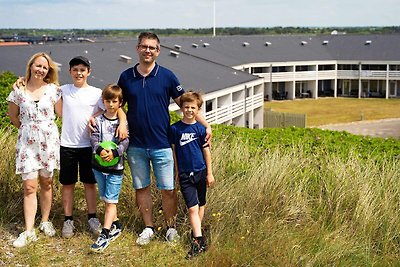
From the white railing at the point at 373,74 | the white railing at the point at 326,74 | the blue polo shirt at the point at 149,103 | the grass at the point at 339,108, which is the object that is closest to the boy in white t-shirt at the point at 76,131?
the blue polo shirt at the point at 149,103

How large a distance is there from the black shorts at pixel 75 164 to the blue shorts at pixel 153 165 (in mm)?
480

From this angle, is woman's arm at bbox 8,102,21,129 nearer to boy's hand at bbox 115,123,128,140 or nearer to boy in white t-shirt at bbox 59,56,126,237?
boy in white t-shirt at bbox 59,56,126,237

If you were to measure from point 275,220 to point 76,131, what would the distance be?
219 centimetres

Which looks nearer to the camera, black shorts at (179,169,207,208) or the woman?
black shorts at (179,169,207,208)

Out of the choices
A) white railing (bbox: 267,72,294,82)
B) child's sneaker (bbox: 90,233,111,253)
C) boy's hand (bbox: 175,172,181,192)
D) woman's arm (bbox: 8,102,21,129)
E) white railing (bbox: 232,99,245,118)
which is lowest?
white railing (bbox: 232,99,245,118)

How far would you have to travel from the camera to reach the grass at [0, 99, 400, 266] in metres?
5.07

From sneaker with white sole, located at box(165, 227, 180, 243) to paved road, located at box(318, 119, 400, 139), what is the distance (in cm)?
2815

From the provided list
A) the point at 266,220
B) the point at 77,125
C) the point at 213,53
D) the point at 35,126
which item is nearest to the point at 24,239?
the point at 35,126

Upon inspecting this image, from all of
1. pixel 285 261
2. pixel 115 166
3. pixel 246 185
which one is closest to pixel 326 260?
pixel 285 261

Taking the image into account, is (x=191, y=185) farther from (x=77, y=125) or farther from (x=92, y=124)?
(x=77, y=125)

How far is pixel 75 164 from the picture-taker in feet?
19.0

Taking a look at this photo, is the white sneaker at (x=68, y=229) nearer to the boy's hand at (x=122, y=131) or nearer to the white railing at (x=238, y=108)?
the boy's hand at (x=122, y=131)

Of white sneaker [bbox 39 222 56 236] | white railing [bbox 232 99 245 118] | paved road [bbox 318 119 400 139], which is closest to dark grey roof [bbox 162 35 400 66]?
paved road [bbox 318 119 400 139]

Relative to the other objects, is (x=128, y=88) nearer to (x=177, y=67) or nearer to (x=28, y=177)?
(x=28, y=177)
